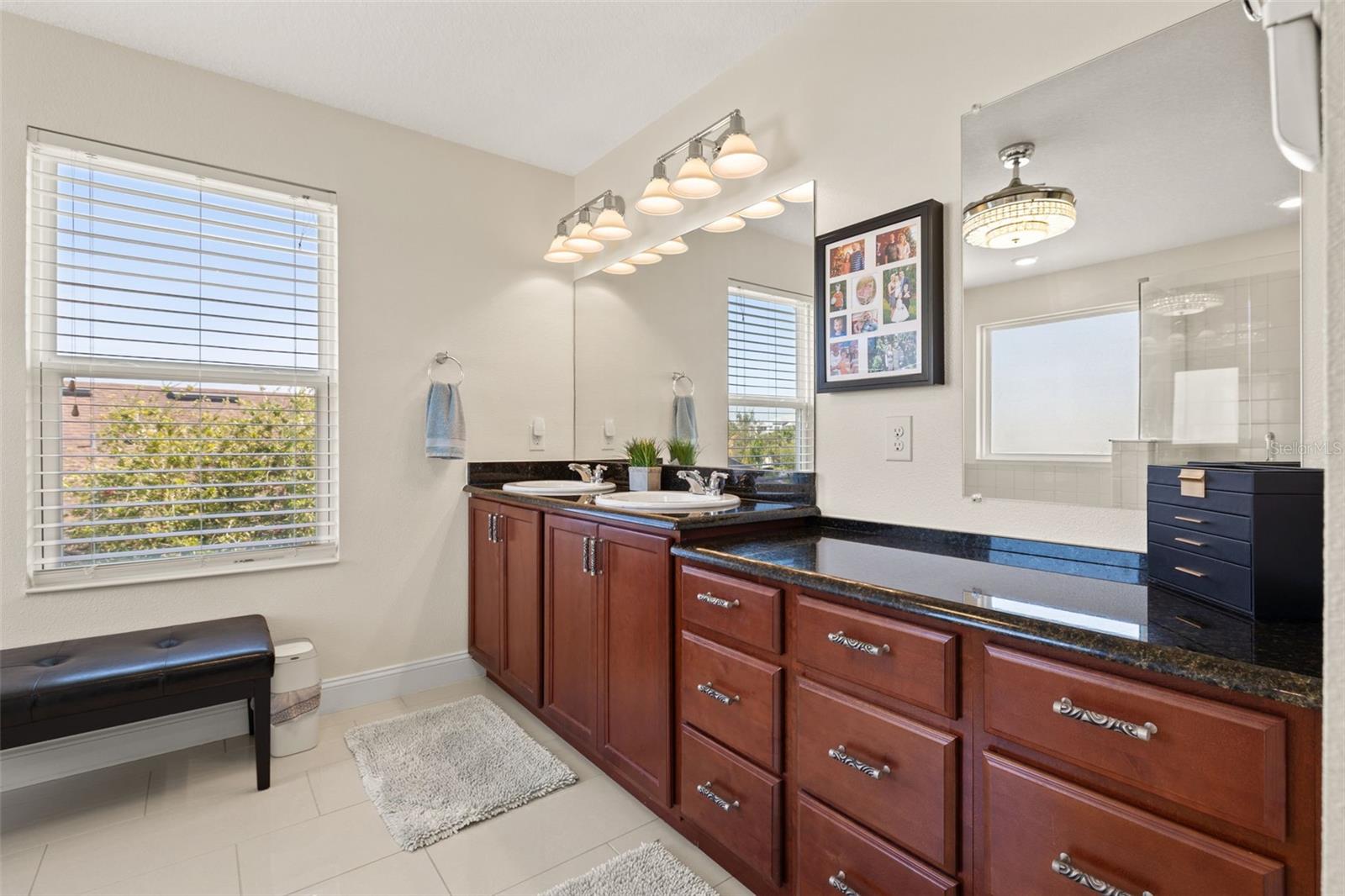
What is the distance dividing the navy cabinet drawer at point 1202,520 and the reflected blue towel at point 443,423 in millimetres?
2570

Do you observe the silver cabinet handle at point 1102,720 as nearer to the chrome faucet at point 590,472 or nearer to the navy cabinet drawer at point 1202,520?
the navy cabinet drawer at point 1202,520

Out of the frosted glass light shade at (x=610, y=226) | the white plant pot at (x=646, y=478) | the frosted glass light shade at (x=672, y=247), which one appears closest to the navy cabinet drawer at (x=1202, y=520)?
the white plant pot at (x=646, y=478)

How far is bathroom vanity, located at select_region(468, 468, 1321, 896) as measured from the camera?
33.9 inches

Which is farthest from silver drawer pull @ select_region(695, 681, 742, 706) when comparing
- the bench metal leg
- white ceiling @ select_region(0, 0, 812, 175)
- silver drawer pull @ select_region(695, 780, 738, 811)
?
white ceiling @ select_region(0, 0, 812, 175)

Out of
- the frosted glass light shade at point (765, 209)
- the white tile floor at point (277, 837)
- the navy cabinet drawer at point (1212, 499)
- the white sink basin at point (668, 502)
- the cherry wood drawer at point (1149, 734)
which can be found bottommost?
the white tile floor at point (277, 837)

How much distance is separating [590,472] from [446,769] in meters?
1.40

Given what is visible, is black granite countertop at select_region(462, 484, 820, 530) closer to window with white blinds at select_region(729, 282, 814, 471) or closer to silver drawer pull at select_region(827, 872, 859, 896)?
window with white blinds at select_region(729, 282, 814, 471)

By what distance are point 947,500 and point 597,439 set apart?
6.26 ft

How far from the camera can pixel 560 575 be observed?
233 centimetres

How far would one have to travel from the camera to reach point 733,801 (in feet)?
5.29

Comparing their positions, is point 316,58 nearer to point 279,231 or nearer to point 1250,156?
point 279,231

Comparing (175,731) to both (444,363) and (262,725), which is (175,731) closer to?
(262,725)

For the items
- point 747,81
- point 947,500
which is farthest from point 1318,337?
point 747,81

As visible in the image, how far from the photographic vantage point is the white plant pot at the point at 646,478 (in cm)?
276
